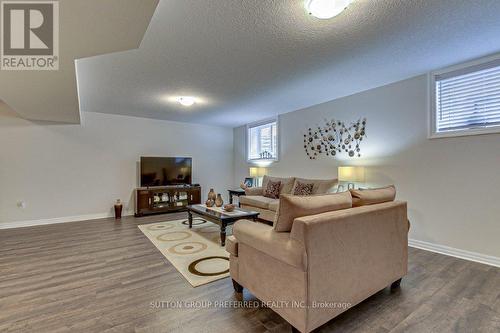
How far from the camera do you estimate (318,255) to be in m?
1.49

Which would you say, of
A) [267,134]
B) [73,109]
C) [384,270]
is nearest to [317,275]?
[384,270]

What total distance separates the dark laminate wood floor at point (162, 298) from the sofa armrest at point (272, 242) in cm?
56

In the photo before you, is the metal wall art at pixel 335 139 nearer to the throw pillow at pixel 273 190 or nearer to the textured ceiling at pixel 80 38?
the throw pillow at pixel 273 190

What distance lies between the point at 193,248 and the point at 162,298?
117cm

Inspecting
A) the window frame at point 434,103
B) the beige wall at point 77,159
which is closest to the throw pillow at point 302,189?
the window frame at point 434,103

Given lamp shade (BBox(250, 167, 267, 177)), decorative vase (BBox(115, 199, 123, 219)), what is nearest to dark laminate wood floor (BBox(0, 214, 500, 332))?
decorative vase (BBox(115, 199, 123, 219))

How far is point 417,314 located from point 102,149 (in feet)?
19.7

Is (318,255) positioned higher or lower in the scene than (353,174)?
lower

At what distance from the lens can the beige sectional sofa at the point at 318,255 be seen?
1.46 meters

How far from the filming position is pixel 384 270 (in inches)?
78.1

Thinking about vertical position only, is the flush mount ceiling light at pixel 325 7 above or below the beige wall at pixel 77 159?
above

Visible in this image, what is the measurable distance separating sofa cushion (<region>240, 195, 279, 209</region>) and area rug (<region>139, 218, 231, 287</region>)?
0.78 metres

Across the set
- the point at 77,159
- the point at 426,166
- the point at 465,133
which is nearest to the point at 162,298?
the point at 426,166

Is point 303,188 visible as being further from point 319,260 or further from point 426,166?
point 319,260
